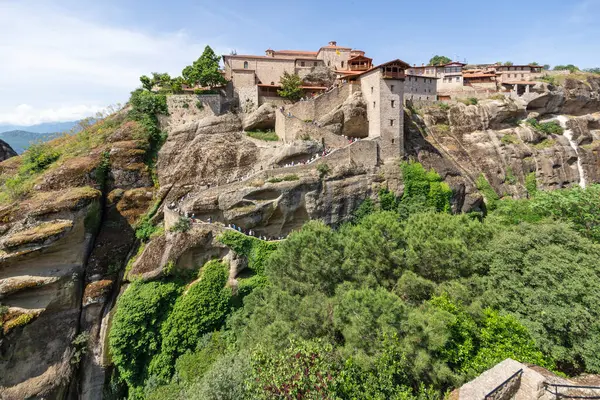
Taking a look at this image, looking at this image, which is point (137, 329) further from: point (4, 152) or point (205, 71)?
point (4, 152)

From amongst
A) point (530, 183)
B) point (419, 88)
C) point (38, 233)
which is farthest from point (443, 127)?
point (38, 233)

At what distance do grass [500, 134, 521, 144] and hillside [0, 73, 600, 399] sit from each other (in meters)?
0.67

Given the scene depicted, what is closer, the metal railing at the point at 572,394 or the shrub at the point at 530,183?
the metal railing at the point at 572,394

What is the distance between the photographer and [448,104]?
38.2 m

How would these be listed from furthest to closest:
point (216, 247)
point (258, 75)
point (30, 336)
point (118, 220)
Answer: point (258, 75), point (118, 220), point (216, 247), point (30, 336)

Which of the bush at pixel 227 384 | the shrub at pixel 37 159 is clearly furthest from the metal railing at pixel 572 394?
the shrub at pixel 37 159

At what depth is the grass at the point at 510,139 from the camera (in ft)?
118

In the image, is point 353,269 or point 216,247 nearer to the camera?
point 353,269

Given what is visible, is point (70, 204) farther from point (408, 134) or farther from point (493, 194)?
point (493, 194)

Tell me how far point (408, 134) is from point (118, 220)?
29.1m

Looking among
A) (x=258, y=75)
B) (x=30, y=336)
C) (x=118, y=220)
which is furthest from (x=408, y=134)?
(x=30, y=336)

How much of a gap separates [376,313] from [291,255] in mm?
6335

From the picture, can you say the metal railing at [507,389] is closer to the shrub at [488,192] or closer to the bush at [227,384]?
the bush at [227,384]

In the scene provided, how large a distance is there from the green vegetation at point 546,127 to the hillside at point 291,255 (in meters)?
0.37
